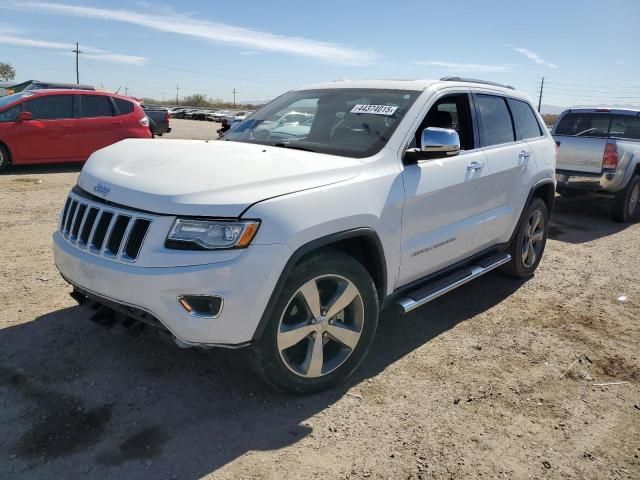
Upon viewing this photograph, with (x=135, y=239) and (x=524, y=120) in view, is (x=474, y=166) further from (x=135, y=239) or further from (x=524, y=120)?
(x=135, y=239)

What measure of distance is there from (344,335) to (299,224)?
827 mm

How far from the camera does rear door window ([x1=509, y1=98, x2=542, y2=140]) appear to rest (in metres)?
5.13

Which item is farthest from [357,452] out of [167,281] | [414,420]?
[167,281]

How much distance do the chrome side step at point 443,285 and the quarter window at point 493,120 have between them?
3.29 feet

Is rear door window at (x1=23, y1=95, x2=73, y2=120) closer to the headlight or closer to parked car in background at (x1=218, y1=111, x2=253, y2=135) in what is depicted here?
parked car in background at (x1=218, y1=111, x2=253, y2=135)

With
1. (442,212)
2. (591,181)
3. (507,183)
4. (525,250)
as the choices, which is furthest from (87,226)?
(591,181)

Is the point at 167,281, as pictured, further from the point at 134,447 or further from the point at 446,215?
A: the point at 446,215

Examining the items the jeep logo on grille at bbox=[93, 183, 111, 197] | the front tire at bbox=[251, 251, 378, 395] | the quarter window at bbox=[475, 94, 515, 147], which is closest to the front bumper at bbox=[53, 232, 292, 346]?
the front tire at bbox=[251, 251, 378, 395]

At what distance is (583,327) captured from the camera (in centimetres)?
449

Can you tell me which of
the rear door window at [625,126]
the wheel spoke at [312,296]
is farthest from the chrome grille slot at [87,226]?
the rear door window at [625,126]

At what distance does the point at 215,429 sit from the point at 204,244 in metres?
1.01

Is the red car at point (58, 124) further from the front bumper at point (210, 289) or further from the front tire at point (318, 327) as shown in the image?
the front tire at point (318, 327)

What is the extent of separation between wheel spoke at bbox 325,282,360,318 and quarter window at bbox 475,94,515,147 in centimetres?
202

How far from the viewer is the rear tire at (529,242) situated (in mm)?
5227
